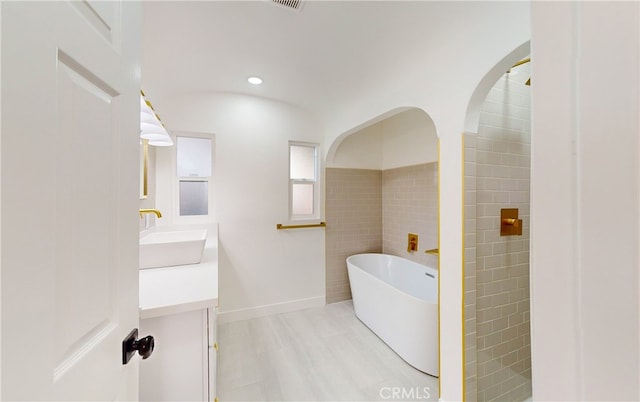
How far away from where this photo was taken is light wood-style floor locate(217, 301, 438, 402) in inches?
66.8

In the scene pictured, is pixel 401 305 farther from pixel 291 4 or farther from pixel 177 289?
pixel 291 4

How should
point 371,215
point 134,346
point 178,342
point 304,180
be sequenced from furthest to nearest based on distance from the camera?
point 371,215
point 304,180
point 178,342
point 134,346

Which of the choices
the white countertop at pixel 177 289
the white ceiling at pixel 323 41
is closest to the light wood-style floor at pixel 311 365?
the white countertop at pixel 177 289

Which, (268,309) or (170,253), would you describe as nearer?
(170,253)

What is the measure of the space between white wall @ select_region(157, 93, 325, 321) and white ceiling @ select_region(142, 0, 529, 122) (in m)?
0.42

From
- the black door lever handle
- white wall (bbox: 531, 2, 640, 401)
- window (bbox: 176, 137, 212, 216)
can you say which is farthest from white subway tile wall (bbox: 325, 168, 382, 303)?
white wall (bbox: 531, 2, 640, 401)

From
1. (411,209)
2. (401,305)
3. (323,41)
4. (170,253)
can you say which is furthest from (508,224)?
(170,253)

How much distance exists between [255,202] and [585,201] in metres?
2.73

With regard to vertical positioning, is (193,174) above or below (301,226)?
above

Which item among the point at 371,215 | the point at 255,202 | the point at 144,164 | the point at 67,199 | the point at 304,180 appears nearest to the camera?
the point at 67,199

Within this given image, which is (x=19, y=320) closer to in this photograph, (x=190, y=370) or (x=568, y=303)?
(x=568, y=303)

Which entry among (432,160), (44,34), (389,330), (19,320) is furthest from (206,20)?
(389,330)

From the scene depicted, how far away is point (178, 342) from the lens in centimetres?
110

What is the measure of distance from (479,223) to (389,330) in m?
1.29
